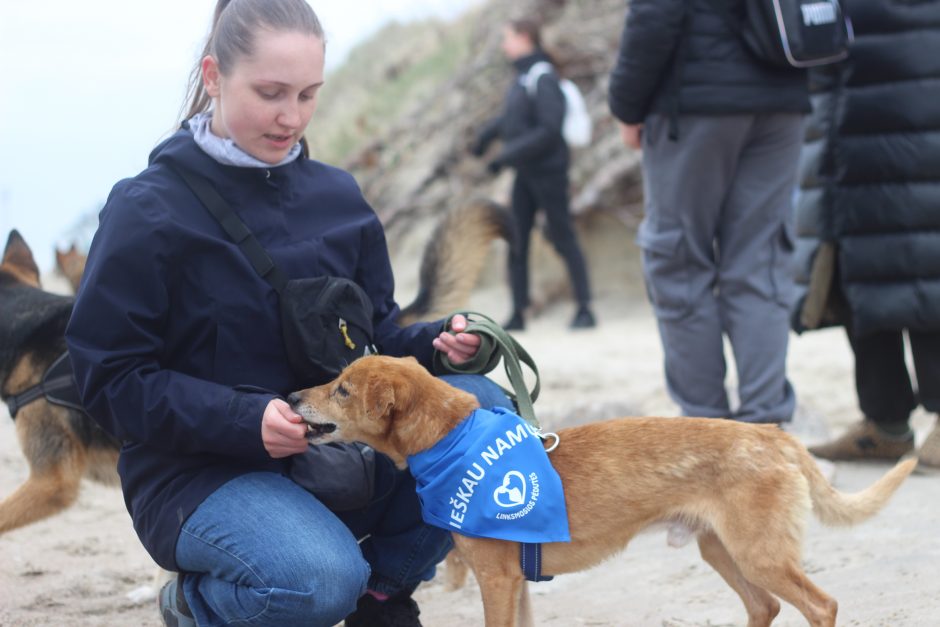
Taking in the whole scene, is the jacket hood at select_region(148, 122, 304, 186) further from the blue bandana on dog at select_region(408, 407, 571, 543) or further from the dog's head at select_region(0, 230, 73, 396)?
the dog's head at select_region(0, 230, 73, 396)

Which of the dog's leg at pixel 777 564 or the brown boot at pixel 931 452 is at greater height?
the dog's leg at pixel 777 564

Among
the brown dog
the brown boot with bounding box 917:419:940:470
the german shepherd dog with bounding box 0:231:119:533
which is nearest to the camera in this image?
the brown dog

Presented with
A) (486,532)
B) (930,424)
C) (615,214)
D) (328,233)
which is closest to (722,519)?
(486,532)

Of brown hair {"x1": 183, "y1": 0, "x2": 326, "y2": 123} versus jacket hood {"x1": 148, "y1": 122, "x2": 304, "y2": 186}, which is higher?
brown hair {"x1": 183, "y1": 0, "x2": 326, "y2": 123}

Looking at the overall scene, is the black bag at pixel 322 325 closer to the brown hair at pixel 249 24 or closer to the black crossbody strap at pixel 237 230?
the black crossbody strap at pixel 237 230

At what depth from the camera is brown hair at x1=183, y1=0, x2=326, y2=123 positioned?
2.70 meters

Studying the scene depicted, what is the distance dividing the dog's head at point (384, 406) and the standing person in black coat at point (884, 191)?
2.65m

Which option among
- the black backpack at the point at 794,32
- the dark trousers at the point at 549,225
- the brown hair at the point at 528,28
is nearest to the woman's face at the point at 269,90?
the black backpack at the point at 794,32

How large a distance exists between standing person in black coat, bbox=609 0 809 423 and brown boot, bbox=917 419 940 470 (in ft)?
2.28

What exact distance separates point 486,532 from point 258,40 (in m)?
1.43

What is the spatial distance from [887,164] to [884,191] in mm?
123

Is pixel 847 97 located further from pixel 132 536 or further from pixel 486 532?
pixel 132 536

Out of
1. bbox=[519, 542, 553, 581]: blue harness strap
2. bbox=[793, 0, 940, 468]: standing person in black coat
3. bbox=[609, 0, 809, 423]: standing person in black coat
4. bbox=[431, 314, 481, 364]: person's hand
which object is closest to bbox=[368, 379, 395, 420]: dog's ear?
bbox=[431, 314, 481, 364]: person's hand

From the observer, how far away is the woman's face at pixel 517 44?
31.4 feet
